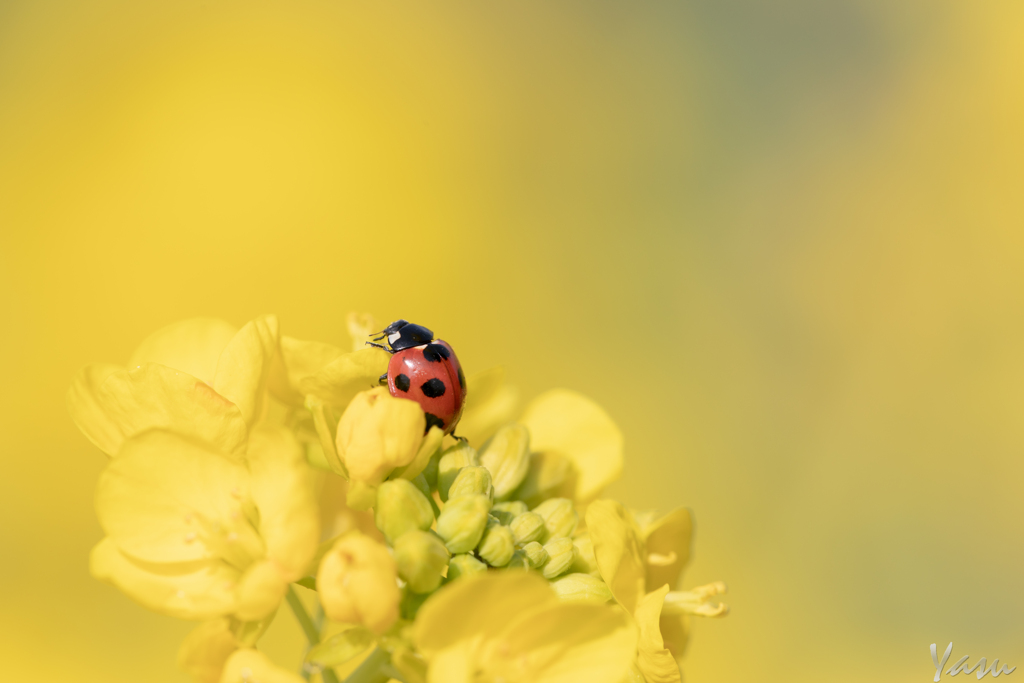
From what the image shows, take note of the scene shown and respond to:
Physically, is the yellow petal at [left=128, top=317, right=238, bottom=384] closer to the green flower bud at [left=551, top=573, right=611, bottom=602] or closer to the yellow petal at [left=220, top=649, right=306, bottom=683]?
the yellow petal at [left=220, top=649, right=306, bottom=683]

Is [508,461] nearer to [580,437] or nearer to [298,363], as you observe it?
[580,437]

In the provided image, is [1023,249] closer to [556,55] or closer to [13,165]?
[556,55]

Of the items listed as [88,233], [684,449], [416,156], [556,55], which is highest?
[556,55]

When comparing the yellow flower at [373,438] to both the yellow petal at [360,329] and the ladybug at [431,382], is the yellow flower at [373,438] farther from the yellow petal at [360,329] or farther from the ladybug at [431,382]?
the yellow petal at [360,329]

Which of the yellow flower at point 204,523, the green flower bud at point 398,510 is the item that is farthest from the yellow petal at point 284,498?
the green flower bud at point 398,510

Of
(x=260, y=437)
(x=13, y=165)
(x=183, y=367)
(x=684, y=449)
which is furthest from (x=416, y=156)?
(x=260, y=437)

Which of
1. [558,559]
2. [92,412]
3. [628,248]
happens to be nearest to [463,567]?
[558,559]
